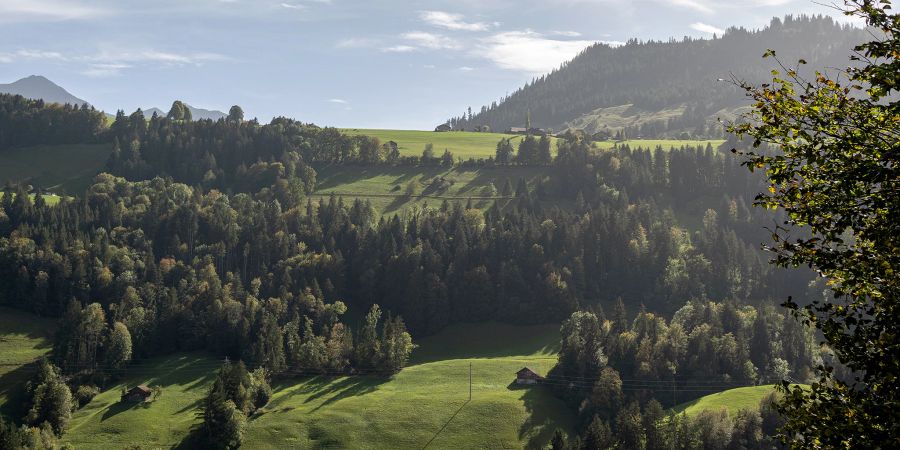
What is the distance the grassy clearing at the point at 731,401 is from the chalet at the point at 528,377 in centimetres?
2738

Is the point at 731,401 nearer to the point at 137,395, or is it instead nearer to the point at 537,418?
the point at 537,418

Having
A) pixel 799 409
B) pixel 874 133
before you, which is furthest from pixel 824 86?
pixel 799 409

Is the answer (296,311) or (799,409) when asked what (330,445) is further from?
(799,409)

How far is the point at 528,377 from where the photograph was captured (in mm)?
159250

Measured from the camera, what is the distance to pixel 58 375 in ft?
514

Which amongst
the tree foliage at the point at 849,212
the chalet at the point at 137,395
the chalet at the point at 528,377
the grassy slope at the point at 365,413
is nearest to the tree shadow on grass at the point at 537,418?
the grassy slope at the point at 365,413

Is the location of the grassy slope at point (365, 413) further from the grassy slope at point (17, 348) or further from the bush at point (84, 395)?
the grassy slope at point (17, 348)

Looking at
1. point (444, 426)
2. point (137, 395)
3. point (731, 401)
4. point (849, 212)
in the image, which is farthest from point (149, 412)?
point (849, 212)

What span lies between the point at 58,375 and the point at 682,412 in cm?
12247

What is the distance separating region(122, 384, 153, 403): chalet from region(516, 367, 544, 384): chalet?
7311 cm

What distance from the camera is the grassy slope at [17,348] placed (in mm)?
151150

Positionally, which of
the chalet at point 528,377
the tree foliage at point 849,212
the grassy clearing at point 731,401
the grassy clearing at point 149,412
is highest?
the tree foliage at point 849,212

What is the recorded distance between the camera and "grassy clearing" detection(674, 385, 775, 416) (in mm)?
142163

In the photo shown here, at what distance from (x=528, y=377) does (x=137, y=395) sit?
77113 millimetres
